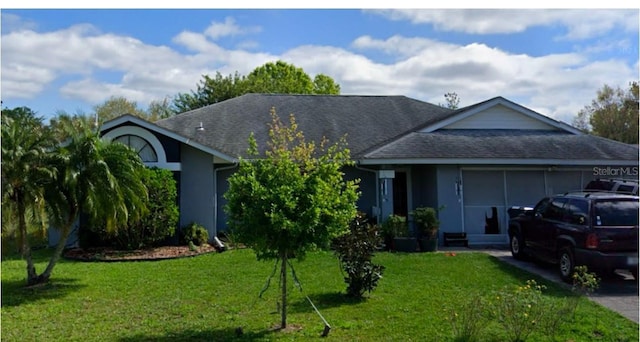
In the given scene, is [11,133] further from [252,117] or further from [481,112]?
[481,112]

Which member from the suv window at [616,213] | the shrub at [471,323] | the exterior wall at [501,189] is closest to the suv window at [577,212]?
the suv window at [616,213]

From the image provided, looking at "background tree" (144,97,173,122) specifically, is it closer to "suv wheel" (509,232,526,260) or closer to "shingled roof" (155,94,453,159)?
"shingled roof" (155,94,453,159)

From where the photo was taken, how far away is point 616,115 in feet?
125

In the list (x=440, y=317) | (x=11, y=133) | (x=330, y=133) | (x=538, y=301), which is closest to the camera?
(x=538, y=301)

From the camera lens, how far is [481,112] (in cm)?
1731

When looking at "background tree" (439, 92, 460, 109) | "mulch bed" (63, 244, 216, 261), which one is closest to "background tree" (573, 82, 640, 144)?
"background tree" (439, 92, 460, 109)

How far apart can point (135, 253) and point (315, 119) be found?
8.82 m

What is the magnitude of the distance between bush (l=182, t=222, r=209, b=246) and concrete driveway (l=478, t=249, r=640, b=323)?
27.4ft

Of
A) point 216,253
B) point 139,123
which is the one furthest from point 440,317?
point 139,123

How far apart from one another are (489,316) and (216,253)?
8.82m

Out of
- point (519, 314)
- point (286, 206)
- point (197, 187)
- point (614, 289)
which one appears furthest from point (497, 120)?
point (286, 206)

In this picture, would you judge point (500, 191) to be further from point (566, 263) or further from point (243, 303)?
point (243, 303)

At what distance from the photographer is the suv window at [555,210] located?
1070cm

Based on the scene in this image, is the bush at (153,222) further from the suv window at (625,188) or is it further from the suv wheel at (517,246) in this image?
the suv window at (625,188)
